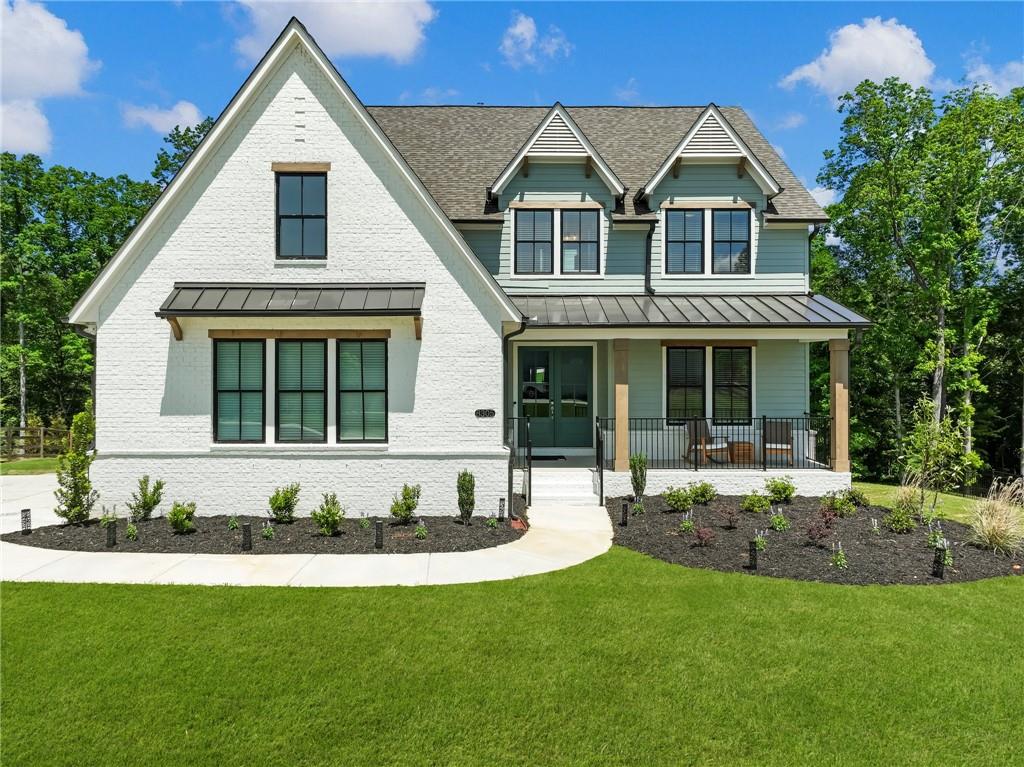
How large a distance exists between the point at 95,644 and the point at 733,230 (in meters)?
15.9

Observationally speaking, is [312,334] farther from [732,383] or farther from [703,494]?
[732,383]

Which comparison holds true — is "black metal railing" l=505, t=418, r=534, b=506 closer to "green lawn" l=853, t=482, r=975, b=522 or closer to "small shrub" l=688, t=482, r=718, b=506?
"small shrub" l=688, t=482, r=718, b=506

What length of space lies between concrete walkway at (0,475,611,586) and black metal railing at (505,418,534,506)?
7.35ft

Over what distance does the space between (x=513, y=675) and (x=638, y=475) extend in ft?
25.2

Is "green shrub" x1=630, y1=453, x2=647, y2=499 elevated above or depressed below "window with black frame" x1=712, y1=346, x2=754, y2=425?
below

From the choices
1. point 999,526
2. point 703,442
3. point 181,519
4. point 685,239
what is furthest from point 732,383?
point 181,519

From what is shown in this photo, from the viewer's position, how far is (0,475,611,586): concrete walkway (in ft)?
25.3

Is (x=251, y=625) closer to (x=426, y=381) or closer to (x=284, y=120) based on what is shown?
(x=426, y=381)

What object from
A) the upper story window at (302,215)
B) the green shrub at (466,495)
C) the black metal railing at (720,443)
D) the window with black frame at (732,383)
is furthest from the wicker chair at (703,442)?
the upper story window at (302,215)

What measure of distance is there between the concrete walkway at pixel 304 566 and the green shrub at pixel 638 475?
2.61 meters

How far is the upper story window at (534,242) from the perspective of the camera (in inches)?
618

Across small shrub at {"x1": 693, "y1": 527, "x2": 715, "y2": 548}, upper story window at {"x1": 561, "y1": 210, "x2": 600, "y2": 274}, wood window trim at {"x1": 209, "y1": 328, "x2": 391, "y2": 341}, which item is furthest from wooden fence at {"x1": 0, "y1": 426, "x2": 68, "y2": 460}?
small shrub at {"x1": 693, "y1": 527, "x2": 715, "y2": 548}

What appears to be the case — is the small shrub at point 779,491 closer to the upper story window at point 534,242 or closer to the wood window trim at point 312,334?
the upper story window at point 534,242

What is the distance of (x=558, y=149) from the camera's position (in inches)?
599
